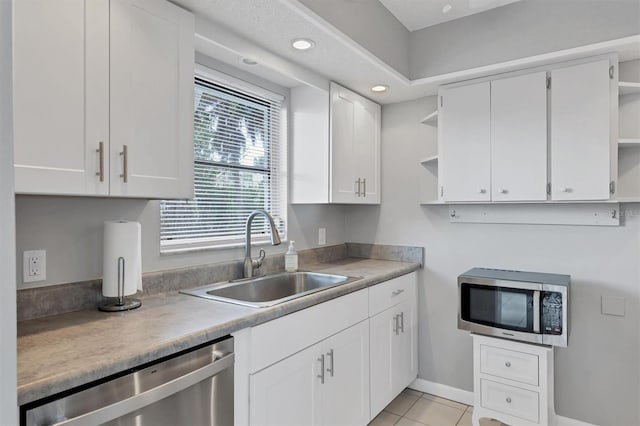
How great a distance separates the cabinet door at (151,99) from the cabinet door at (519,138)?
70.8 inches

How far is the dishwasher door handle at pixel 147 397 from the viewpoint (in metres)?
0.98

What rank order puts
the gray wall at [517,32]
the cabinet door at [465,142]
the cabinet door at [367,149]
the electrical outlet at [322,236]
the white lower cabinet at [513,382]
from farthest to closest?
the electrical outlet at [322,236]
the cabinet door at [367,149]
the cabinet door at [465,142]
the white lower cabinet at [513,382]
the gray wall at [517,32]

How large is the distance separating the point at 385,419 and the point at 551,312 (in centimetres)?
122

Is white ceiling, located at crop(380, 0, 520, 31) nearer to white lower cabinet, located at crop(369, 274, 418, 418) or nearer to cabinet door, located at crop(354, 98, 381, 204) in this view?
cabinet door, located at crop(354, 98, 381, 204)

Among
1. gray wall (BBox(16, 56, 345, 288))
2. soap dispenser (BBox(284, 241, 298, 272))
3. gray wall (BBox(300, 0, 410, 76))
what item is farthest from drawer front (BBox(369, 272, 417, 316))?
gray wall (BBox(300, 0, 410, 76))

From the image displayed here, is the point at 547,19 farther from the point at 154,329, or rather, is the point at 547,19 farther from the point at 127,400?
the point at 127,400

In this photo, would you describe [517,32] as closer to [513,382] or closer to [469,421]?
[513,382]

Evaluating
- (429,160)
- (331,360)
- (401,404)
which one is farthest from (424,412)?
(429,160)

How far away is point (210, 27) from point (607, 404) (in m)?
2.96

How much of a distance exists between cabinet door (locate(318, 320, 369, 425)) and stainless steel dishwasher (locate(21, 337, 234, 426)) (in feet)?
2.04

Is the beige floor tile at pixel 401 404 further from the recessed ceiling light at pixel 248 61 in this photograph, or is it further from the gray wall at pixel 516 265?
the recessed ceiling light at pixel 248 61

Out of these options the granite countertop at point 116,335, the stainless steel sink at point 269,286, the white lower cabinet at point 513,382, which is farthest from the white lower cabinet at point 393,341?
the granite countertop at point 116,335

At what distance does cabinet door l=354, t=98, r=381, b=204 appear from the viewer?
2.82 m

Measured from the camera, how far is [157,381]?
3.79 feet
